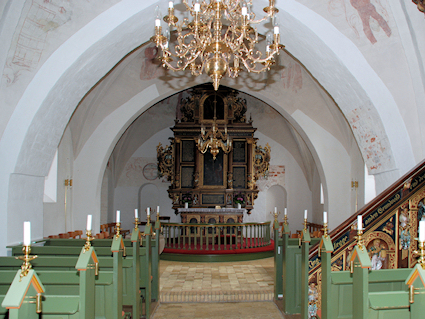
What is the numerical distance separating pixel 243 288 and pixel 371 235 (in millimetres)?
3065

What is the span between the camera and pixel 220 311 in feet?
19.4

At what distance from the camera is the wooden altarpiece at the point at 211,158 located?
14359 mm

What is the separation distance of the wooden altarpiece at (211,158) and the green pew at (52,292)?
1058 cm

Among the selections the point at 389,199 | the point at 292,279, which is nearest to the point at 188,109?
the point at 292,279

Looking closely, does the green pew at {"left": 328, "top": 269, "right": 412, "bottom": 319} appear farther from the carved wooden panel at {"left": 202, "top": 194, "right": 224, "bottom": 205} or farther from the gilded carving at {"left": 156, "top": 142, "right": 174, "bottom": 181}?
the gilded carving at {"left": 156, "top": 142, "right": 174, "bottom": 181}

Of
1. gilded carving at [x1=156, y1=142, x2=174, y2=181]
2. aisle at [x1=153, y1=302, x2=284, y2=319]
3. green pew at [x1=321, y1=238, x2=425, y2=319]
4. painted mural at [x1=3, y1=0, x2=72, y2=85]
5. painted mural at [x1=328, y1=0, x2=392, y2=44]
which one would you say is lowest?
aisle at [x1=153, y1=302, x2=284, y2=319]

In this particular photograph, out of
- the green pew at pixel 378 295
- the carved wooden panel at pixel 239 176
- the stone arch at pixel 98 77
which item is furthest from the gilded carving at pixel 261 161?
the green pew at pixel 378 295

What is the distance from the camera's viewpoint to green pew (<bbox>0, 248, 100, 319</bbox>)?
228 cm

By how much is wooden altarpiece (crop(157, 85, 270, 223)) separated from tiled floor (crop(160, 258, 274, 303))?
15.0 ft

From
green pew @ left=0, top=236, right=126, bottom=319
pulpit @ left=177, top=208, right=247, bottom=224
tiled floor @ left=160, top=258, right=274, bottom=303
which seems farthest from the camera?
pulpit @ left=177, top=208, right=247, bottom=224

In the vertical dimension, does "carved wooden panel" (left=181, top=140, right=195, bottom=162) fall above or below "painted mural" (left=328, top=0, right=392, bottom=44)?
below

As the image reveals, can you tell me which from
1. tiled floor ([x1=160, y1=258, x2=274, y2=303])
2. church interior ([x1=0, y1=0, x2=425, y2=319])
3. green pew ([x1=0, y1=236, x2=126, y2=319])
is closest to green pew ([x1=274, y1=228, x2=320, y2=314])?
church interior ([x1=0, y1=0, x2=425, y2=319])

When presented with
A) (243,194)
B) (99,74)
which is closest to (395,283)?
(99,74)

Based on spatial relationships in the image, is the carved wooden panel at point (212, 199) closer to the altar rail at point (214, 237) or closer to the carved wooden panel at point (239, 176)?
the carved wooden panel at point (239, 176)
